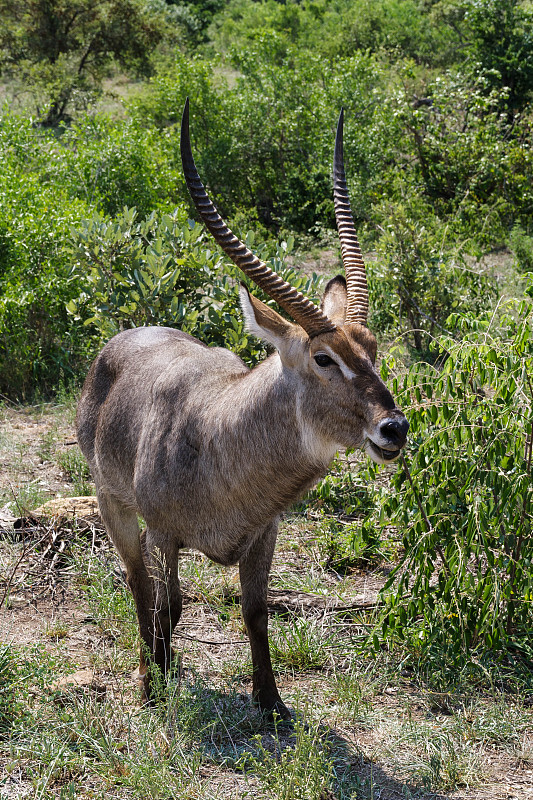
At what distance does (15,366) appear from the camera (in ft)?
28.1

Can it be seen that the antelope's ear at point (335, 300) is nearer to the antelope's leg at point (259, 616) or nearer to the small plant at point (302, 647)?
the antelope's leg at point (259, 616)

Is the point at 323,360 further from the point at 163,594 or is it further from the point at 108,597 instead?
the point at 108,597

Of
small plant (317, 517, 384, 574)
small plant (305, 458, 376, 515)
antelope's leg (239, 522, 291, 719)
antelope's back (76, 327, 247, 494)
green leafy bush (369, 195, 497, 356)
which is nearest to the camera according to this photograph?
antelope's leg (239, 522, 291, 719)

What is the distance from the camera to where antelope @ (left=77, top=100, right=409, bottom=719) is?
3482mm

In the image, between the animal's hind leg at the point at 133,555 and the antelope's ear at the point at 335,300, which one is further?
the animal's hind leg at the point at 133,555

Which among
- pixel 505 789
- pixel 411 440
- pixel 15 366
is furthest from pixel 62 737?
pixel 15 366

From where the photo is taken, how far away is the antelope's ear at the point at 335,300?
157 inches

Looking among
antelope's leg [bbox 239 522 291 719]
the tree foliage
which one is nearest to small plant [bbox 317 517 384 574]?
A: antelope's leg [bbox 239 522 291 719]

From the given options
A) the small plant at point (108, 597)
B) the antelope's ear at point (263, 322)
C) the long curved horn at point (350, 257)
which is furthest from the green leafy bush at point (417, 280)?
the antelope's ear at point (263, 322)

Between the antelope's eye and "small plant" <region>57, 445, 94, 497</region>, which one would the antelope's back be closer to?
the antelope's eye

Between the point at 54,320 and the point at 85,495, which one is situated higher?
the point at 54,320

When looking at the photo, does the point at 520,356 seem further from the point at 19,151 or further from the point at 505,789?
the point at 19,151

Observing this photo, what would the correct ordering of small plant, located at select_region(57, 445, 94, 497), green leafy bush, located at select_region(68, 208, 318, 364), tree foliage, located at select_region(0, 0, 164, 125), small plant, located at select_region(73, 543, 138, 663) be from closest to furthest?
1. small plant, located at select_region(73, 543, 138, 663)
2. small plant, located at select_region(57, 445, 94, 497)
3. green leafy bush, located at select_region(68, 208, 318, 364)
4. tree foliage, located at select_region(0, 0, 164, 125)

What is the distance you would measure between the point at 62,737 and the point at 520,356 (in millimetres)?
2822
